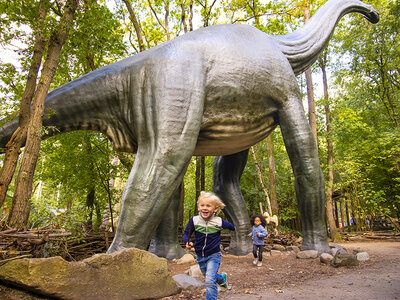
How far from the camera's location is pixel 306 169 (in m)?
4.43

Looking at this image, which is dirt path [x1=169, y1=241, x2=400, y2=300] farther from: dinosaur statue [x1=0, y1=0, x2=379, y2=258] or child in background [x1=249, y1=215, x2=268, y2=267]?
dinosaur statue [x1=0, y1=0, x2=379, y2=258]

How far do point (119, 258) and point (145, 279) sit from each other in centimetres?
27

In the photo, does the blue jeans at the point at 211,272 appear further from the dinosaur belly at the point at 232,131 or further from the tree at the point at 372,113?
the tree at the point at 372,113

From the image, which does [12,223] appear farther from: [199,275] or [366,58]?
[366,58]

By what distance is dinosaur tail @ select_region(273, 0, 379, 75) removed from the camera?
4.92m

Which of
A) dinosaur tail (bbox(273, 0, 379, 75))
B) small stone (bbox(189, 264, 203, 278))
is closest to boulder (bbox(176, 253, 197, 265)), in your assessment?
small stone (bbox(189, 264, 203, 278))

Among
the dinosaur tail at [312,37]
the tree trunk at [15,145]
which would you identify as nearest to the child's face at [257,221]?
the dinosaur tail at [312,37]

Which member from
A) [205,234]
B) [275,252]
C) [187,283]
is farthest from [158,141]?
[275,252]

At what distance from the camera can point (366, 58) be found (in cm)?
1247

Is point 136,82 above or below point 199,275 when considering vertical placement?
above

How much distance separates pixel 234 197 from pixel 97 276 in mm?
3656

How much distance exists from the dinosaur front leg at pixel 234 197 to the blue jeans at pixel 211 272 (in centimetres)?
277

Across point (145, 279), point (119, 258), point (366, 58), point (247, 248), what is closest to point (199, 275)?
point (145, 279)

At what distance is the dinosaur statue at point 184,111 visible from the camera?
3180 millimetres
